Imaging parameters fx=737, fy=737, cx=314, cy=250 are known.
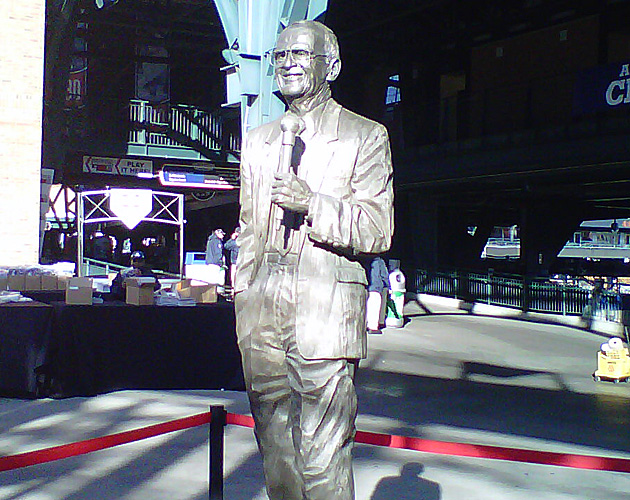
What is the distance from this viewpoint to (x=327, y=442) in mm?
2838

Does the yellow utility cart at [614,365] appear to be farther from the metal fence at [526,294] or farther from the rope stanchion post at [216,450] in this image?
the rope stanchion post at [216,450]

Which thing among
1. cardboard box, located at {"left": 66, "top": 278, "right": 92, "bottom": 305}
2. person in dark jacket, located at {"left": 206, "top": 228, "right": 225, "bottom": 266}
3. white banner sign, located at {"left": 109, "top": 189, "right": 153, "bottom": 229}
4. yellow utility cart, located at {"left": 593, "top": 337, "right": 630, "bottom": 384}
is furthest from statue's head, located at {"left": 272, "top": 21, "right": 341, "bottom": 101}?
person in dark jacket, located at {"left": 206, "top": 228, "right": 225, "bottom": 266}

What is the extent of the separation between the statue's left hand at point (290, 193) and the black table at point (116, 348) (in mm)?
6124

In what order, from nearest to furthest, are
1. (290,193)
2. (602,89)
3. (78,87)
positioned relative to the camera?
(290,193)
(602,89)
(78,87)

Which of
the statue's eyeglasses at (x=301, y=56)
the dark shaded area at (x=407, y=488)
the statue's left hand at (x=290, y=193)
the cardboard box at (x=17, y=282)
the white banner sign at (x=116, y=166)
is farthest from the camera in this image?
the white banner sign at (x=116, y=166)

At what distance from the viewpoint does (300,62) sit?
297 centimetres

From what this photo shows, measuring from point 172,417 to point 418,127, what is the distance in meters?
18.5

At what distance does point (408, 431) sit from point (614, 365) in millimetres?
4877

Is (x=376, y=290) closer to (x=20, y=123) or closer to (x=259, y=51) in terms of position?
(x=259, y=51)

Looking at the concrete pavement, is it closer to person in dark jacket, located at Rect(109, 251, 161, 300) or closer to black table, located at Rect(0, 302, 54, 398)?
black table, located at Rect(0, 302, 54, 398)

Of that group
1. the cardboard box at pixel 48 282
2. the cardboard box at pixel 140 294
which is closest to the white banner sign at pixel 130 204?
the cardboard box at pixel 48 282

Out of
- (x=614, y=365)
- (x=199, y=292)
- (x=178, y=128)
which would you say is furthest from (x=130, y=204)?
(x=614, y=365)

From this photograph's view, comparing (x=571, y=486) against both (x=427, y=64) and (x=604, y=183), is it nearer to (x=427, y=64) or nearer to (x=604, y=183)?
(x=604, y=183)

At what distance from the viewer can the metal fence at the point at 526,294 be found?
56.1 feet
